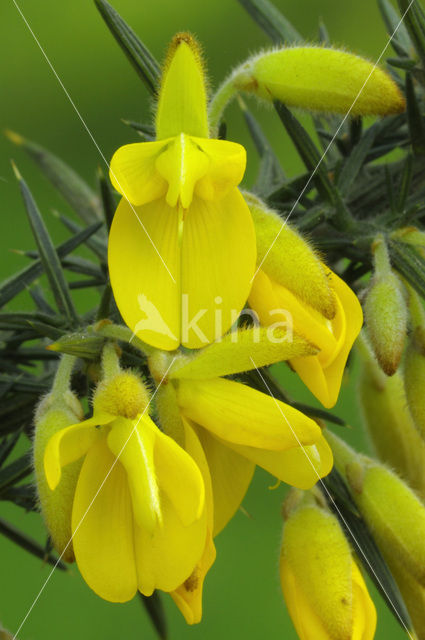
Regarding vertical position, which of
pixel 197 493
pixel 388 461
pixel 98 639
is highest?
pixel 197 493

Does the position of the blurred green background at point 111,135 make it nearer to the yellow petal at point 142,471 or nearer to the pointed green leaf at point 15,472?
the pointed green leaf at point 15,472

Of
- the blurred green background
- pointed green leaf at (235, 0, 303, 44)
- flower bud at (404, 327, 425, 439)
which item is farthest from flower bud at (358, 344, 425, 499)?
the blurred green background

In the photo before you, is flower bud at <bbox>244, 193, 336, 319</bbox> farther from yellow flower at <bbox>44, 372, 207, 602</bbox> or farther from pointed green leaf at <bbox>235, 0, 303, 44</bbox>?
pointed green leaf at <bbox>235, 0, 303, 44</bbox>

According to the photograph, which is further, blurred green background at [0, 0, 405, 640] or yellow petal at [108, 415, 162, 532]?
blurred green background at [0, 0, 405, 640]

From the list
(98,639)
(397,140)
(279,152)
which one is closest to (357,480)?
(397,140)

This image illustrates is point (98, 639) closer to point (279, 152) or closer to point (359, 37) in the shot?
point (279, 152)

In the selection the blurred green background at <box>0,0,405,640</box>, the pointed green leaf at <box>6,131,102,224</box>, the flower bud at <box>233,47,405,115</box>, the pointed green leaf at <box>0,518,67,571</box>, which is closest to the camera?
the flower bud at <box>233,47,405,115</box>

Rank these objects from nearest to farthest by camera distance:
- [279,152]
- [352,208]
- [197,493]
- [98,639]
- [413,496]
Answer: [197,493] < [413,496] < [352,208] < [98,639] < [279,152]

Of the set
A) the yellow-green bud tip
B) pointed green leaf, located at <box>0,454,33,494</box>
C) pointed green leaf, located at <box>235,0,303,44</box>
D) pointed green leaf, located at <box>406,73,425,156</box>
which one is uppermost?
pointed green leaf, located at <box>235,0,303,44</box>
